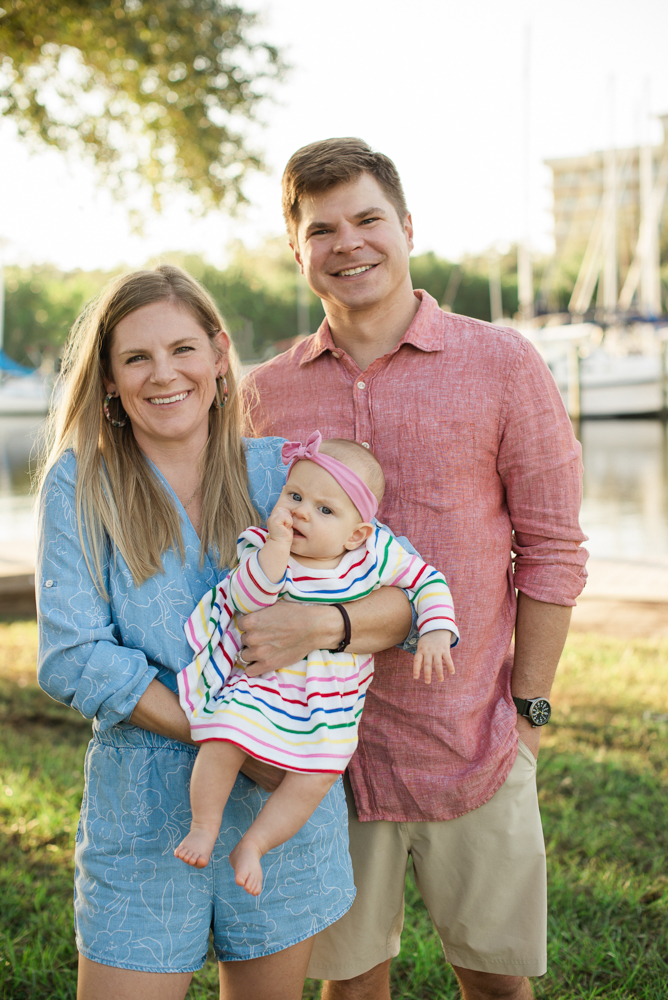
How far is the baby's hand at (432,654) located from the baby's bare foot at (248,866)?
1.89 feet

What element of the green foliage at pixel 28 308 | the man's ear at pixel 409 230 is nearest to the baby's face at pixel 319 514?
the man's ear at pixel 409 230

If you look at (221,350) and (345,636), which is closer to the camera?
(345,636)

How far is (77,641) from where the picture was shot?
6.73ft

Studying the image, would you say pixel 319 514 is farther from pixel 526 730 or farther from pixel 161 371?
pixel 526 730

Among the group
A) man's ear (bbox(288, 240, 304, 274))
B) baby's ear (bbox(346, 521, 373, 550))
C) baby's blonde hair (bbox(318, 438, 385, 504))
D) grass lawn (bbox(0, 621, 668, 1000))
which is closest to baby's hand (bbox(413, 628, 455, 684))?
baby's ear (bbox(346, 521, 373, 550))

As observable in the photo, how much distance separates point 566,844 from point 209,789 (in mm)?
2659

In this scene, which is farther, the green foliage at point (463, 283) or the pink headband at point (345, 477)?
the green foliage at point (463, 283)

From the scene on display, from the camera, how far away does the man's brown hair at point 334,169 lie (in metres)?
2.58

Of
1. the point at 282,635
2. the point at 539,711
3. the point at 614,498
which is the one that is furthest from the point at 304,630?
the point at 614,498

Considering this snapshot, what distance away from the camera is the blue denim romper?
2031 mm

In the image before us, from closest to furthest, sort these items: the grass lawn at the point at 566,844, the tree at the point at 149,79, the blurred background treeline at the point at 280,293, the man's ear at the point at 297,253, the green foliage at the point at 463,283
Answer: the man's ear at the point at 297,253 → the grass lawn at the point at 566,844 → the tree at the point at 149,79 → the blurred background treeline at the point at 280,293 → the green foliage at the point at 463,283

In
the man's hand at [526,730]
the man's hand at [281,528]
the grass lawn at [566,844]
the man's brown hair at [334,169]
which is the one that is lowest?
→ the grass lawn at [566,844]

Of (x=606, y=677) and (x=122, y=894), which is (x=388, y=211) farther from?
(x=606, y=677)

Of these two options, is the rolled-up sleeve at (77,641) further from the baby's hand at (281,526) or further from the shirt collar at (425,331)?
the shirt collar at (425,331)
